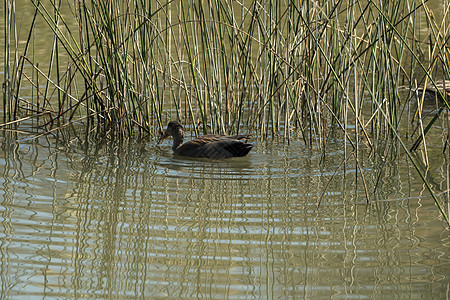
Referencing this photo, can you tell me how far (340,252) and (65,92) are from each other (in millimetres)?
3697

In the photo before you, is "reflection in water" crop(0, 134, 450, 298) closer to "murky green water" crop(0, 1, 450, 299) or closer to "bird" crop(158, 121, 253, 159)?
"murky green water" crop(0, 1, 450, 299)

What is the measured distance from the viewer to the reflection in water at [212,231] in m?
3.72

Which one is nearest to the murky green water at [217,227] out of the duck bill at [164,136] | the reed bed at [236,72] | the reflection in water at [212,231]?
the reflection in water at [212,231]

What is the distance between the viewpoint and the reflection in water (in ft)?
12.2

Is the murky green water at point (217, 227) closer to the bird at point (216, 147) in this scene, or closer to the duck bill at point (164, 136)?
the bird at point (216, 147)

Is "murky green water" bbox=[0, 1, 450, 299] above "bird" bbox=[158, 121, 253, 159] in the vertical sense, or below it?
below

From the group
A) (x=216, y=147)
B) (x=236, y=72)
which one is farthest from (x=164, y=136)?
(x=236, y=72)

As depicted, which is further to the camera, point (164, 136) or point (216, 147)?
point (164, 136)

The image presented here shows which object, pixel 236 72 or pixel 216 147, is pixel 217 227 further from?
pixel 236 72

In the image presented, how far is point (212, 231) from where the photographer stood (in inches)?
176

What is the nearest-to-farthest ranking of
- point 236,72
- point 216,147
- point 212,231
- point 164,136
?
point 212,231 < point 216,147 < point 236,72 < point 164,136

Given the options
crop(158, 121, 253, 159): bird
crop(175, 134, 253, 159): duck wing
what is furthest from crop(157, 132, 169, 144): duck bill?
crop(175, 134, 253, 159): duck wing

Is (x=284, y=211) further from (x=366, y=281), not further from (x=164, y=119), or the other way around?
(x=164, y=119)

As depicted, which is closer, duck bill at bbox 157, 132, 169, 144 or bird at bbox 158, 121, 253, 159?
bird at bbox 158, 121, 253, 159
